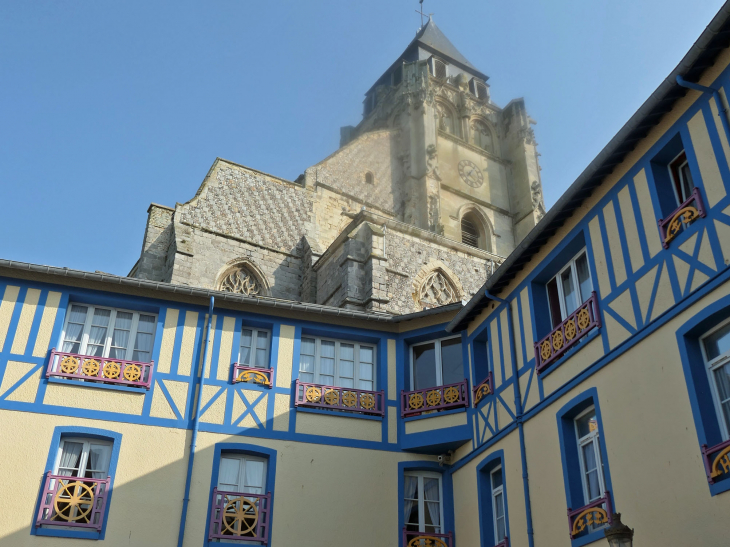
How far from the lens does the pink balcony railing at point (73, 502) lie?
406 inches

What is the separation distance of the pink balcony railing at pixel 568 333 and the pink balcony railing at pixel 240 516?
14.4 ft

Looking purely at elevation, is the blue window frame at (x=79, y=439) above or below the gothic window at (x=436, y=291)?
below

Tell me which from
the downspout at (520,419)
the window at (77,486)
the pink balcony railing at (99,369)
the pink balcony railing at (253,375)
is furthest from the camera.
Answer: the pink balcony railing at (253,375)

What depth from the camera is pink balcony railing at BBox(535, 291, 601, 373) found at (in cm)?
919

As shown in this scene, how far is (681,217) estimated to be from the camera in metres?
7.91

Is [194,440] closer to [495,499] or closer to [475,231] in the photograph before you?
[495,499]

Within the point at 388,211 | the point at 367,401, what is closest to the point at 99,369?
the point at 367,401

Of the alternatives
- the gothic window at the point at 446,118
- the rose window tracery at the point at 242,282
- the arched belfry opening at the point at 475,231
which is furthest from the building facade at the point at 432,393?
the gothic window at the point at 446,118

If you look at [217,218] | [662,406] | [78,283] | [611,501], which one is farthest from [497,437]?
[217,218]

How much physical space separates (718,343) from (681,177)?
77.9 inches

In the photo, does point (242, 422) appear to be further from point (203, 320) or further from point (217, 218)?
point (217, 218)

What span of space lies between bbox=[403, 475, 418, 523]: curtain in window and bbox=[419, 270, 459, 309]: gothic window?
887 cm

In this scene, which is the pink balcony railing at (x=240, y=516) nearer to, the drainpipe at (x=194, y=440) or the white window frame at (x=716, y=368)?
the drainpipe at (x=194, y=440)

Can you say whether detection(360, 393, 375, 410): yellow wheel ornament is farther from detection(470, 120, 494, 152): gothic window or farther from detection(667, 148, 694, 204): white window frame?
detection(470, 120, 494, 152): gothic window
